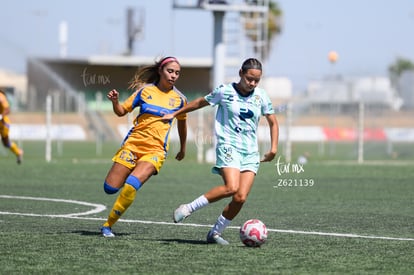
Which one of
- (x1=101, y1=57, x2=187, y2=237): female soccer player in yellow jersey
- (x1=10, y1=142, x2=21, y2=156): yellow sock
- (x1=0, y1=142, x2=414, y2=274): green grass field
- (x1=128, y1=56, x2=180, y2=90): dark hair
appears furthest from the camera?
(x1=10, y1=142, x2=21, y2=156): yellow sock

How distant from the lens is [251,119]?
9.78m

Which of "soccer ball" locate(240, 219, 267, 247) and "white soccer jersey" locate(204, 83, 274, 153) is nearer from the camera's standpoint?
"soccer ball" locate(240, 219, 267, 247)

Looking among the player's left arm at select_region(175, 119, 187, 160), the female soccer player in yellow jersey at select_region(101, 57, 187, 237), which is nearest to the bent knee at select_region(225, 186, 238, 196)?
the female soccer player in yellow jersey at select_region(101, 57, 187, 237)

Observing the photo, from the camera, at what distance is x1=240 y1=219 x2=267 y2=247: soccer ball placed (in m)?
9.37

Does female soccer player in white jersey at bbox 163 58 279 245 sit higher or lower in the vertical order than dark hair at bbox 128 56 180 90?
lower

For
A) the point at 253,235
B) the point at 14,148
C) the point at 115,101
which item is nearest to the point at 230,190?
the point at 253,235

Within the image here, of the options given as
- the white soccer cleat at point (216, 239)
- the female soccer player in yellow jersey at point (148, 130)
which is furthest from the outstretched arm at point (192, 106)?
the white soccer cleat at point (216, 239)

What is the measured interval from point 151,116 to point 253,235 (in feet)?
6.48

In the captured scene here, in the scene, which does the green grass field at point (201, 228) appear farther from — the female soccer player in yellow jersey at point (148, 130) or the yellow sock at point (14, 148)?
the yellow sock at point (14, 148)

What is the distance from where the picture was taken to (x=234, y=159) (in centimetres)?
970

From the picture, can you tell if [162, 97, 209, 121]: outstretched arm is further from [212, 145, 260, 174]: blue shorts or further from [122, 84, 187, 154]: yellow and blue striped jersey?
[212, 145, 260, 174]: blue shorts

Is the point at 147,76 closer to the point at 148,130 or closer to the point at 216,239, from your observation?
the point at 148,130

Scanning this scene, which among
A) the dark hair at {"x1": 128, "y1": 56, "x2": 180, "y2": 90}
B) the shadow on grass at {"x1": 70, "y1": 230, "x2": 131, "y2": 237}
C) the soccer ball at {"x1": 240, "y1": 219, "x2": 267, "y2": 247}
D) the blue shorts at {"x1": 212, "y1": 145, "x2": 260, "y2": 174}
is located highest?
the dark hair at {"x1": 128, "y1": 56, "x2": 180, "y2": 90}

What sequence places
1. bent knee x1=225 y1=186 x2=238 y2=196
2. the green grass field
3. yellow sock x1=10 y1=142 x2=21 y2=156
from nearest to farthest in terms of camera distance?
the green grass field, bent knee x1=225 y1=186 x2=238 y2=196, yellow sock x1=10 y1=142 x2=21 y2=156
